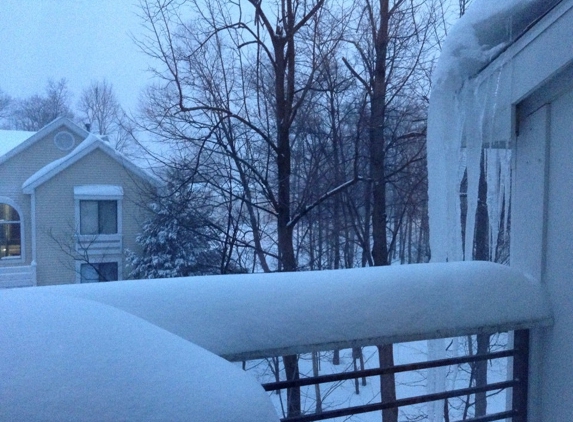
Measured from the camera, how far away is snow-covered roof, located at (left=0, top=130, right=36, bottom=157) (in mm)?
10188

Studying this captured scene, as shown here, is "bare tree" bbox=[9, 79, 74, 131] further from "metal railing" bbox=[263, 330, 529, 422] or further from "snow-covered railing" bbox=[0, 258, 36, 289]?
"metal railing" bbox=[263, 330, 529, 422]

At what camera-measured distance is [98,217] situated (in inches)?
429

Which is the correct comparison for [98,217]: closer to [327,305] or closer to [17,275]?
[17,275]

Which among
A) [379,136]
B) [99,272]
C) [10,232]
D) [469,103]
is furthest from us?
[99,272]

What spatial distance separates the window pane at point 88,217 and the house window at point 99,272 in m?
0.67

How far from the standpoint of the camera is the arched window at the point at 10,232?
31.1ft

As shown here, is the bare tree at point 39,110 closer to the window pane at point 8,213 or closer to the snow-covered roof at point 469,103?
the window pane at point 8,213

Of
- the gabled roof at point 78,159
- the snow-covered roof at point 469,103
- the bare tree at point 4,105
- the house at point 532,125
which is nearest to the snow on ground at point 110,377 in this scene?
the house at point 532,125

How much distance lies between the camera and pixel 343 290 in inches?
66.1

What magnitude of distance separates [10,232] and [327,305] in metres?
9.62

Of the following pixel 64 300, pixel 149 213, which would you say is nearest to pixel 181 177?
pixel 149 213

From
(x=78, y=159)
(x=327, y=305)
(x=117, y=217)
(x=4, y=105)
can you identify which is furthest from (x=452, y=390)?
(x=4, y=105)

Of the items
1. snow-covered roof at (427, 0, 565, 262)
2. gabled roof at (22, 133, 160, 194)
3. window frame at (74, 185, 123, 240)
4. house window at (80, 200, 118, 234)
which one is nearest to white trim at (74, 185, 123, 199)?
window frame at (74, 185, 123, 240)

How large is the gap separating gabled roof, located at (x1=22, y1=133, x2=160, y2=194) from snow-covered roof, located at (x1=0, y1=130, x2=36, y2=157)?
628 millimetres
